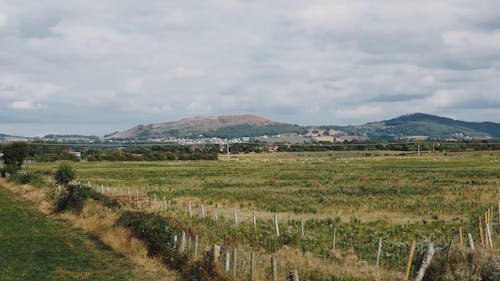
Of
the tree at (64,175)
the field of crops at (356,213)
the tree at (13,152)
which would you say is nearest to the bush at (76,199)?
the field of crops at (356,213)

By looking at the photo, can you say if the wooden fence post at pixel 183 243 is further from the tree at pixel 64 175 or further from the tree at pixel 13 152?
the tree at pixel 13 152

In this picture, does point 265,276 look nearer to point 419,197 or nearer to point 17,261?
point 17,261

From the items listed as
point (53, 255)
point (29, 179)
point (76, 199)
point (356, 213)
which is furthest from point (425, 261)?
point (29, 179)

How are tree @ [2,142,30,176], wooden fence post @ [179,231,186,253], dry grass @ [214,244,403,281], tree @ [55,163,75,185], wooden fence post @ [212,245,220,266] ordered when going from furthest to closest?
tree @ [2,142,30,176] < tree @ [55,163,75,185] < wooden fence post @ [179,231,186,253] < wooden fence post @ [212,245,220,266] < dry grass @ [214,244,403,281]

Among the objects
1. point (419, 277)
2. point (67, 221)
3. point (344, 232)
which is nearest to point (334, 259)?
point (419, 277)

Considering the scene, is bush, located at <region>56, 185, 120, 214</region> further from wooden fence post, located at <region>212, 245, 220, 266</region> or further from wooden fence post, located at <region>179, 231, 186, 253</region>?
wooden fence post, located at <region>212, 245, 220, 266</region>

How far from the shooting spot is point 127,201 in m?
40.0

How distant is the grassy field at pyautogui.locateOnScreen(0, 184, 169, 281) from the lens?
65.4 feet

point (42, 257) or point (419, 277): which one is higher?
point (419, 277)

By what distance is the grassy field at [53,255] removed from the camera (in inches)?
785

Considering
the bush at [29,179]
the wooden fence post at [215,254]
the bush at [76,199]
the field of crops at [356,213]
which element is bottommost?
the field of crops at [356,213]

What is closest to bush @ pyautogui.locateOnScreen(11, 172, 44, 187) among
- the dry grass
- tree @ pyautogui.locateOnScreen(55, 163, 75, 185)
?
tree @ pyautogui.locateOnScreen(55, 163, 75, 185)

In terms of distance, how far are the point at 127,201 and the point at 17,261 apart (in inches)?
691

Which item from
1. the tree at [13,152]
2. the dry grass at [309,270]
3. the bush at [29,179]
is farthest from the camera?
the tree at [13,152]
